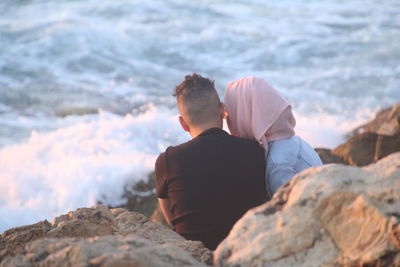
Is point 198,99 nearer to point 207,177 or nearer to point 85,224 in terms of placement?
point 207,177

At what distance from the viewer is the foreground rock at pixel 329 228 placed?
6.10 feet

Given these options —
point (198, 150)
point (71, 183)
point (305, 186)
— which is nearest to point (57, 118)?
point (71, 183)

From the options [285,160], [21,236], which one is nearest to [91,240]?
[21,236]

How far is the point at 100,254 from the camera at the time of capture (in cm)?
180

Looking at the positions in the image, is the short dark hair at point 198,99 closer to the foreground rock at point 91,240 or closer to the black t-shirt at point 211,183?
the black t-shirt at point 211,183

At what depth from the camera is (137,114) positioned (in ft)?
29.0

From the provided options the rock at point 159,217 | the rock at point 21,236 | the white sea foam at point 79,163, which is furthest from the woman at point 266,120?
the white sea foam at point 79,163

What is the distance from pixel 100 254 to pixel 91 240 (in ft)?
0.36

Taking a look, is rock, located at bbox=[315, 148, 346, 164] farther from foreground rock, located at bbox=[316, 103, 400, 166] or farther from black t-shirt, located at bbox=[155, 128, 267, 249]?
black t-shirt, located at bbox=[155, 128, 267, 249]

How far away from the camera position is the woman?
3.20 m

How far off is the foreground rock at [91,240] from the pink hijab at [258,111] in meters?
0.73

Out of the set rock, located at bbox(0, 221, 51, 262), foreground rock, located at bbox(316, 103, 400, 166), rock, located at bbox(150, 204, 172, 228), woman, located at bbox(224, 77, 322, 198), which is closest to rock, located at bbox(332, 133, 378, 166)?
foreground rock, located at bbox(316, 103, 400, 166)

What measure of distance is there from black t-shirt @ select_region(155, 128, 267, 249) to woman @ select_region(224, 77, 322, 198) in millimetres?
207

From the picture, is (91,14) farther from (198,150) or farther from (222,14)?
(198,150)
